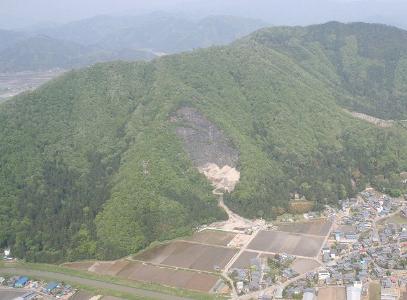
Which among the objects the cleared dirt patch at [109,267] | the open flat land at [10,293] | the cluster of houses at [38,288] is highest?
the cleared dirt patch at [109,267]

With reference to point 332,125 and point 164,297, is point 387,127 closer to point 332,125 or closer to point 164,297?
point 332,125

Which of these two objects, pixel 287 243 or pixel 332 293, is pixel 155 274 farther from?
pixel 332 293

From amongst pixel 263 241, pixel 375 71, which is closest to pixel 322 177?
pixel 263 241

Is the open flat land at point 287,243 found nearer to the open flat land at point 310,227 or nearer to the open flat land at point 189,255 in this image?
the open flat land at point 310,227

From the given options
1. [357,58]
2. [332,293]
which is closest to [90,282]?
[332,293]

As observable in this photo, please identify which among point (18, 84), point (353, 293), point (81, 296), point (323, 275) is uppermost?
point (18, 84)

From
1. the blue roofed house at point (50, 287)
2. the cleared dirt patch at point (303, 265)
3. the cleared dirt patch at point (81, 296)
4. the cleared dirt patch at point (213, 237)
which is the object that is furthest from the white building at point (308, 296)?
the blue roofed house at point (50, 287)

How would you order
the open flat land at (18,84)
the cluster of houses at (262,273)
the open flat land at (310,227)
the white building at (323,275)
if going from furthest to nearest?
the open flat land at (18,84) → the open flat land at (310,227) → the white building at (323,275) → the cluster of houses at (262,273)
